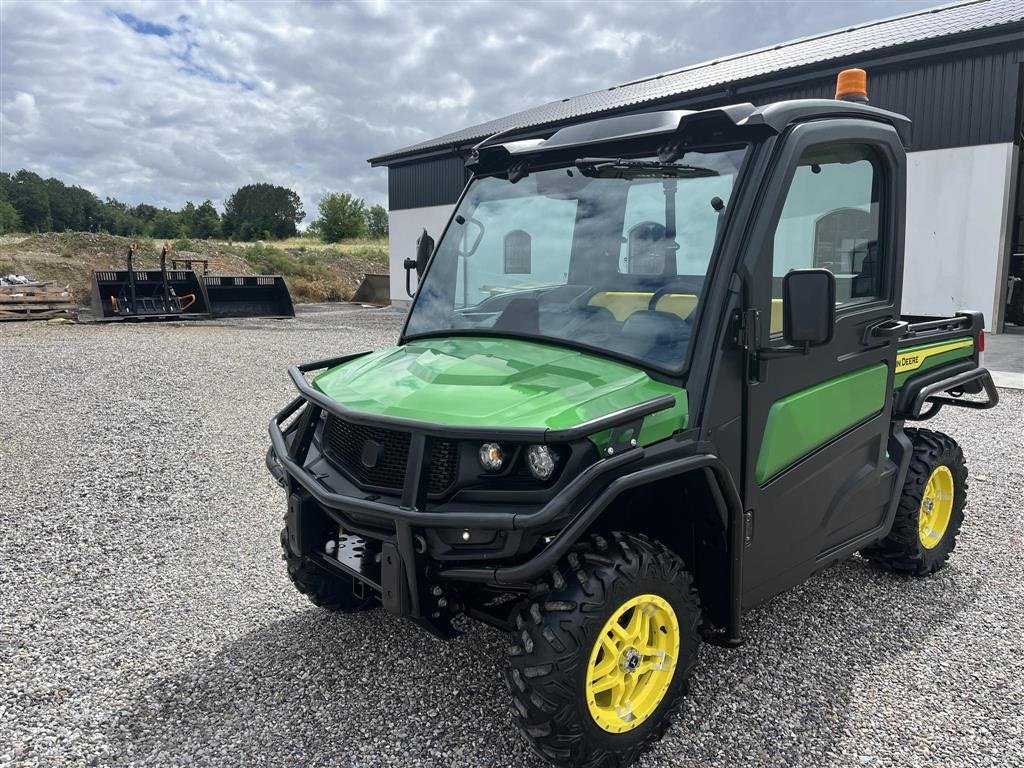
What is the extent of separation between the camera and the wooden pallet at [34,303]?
17.7m

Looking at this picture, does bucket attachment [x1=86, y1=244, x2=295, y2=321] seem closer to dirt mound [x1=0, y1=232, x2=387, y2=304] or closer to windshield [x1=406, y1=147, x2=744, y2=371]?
dirt mound [x1=0, y1=232, x2=387, y2=304]

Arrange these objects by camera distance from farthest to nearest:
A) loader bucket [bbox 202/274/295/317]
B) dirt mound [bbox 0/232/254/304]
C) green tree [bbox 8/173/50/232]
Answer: green tree [bbox 8/173/50/232], dirt mound [bbox 0/232/254/304], loader bucket [bbox 202/274/295/317]

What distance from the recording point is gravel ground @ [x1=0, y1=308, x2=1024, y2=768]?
8.80 feet

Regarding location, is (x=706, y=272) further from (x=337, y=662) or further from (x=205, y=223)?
(x=205, y=223)

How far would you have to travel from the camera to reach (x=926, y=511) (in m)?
4.21

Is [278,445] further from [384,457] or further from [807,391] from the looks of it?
[807,391]

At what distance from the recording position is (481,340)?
315 cm

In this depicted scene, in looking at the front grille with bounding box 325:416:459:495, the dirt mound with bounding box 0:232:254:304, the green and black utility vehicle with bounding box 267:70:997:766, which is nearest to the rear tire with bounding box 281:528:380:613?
the green and black utility vehicle with bounding box 267:70:997:766

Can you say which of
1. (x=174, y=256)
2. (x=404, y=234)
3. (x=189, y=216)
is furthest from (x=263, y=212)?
(x=404, y=234)

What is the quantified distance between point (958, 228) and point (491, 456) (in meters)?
A: 14.7

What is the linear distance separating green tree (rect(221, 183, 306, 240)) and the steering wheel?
222ft

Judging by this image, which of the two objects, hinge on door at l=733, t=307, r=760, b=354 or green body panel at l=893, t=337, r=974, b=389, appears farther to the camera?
green body panel at l=893, t=337, r=974, b=389

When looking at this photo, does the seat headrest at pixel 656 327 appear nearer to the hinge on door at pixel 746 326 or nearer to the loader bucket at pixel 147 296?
the hinge on door at pixel 746 326

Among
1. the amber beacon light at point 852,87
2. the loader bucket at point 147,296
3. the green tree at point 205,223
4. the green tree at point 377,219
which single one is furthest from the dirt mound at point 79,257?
the green tree at point 377,219
